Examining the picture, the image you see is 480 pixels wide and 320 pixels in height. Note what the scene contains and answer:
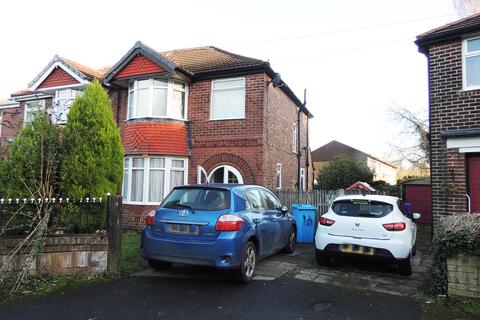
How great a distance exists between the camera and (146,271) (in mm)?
6633

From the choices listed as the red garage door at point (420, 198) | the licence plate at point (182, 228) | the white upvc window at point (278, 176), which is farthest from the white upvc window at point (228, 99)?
the red garage door at point (420, 198)

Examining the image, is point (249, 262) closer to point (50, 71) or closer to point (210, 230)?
point (210, 230)

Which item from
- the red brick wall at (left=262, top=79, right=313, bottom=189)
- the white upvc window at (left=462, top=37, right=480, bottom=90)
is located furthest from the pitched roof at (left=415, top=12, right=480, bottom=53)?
the red brick wall at (left=262, top=79, right=313, bottom=189)

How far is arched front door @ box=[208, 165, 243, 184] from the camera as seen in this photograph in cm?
1225

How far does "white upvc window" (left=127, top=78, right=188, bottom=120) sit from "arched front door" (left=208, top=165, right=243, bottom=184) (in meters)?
2.46

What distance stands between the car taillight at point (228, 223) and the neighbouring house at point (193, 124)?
620 cm

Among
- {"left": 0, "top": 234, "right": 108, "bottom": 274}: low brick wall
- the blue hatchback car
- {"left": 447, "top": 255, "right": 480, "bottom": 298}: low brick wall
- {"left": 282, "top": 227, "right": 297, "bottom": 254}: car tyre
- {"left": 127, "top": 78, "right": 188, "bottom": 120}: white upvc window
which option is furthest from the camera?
{"left": 127, "top": 78, "right": 188, "bottom": 120}: white upvc window

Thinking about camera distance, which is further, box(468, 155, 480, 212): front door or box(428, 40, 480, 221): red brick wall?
box(428, 40, 480, 221): red brick wall

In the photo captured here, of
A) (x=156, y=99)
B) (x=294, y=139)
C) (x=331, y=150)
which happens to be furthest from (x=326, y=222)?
(x=331, y=150)

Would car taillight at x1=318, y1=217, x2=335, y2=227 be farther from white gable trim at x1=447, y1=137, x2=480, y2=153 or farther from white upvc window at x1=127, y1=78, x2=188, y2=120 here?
white upvc window at x1=127, y1=78, x2=188, y2=120

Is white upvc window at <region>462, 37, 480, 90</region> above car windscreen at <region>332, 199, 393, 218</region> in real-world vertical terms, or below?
above

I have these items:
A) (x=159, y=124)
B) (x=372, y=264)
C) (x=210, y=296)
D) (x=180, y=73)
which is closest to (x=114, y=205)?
(x=210, y=296)

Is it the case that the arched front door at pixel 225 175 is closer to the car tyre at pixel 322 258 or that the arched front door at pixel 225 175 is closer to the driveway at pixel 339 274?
the driveway at pixel 339 274

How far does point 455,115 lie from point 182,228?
24.5 ft
